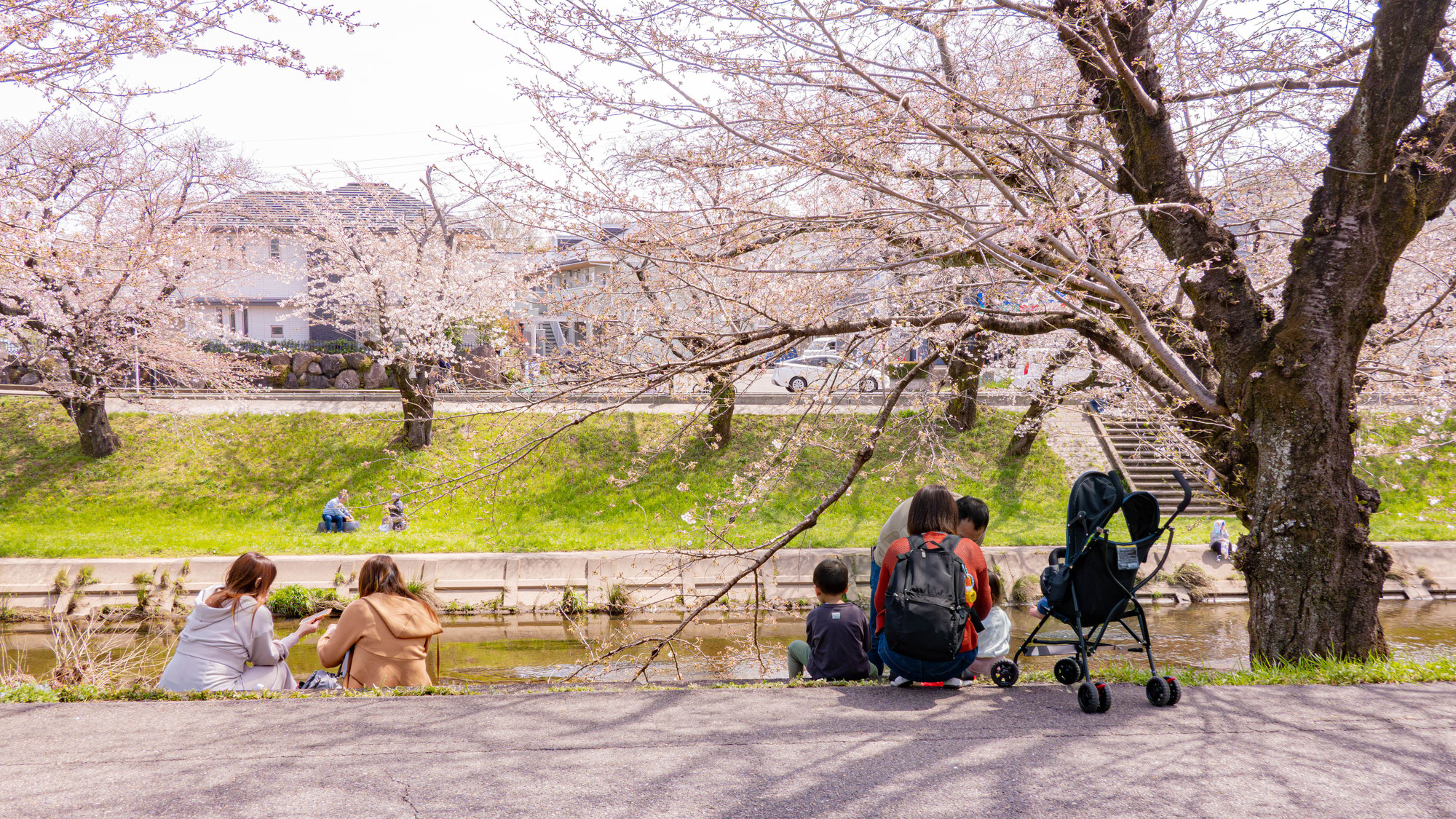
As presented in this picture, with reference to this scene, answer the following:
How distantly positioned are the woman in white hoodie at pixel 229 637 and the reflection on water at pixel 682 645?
2.92 metres

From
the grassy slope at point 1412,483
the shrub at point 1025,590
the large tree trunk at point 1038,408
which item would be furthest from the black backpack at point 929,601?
the grassy slope at point 1412,483

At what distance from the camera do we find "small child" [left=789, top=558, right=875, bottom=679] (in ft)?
14.7

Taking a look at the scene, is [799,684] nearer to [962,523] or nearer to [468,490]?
[962,523]

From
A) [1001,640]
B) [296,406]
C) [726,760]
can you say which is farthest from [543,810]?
[296,406]

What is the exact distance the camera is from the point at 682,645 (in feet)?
30.1

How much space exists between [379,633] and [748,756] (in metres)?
2.37

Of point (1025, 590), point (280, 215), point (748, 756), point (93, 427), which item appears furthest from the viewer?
point (280, 215)

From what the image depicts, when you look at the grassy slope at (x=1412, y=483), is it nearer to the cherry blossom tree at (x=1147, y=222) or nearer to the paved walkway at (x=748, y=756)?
the cherry blossom tree at (x=1147, y=222)

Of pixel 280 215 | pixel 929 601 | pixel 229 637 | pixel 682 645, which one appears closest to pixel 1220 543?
pixel 682 645

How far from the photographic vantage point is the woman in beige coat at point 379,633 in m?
4.30

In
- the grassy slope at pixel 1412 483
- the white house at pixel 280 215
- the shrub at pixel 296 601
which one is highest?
the white house at pixel 280 215

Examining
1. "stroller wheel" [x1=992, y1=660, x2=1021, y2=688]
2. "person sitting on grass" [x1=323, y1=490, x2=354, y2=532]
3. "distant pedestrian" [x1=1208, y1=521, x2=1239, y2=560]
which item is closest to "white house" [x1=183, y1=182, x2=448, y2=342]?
"person sitting on grass" [x1=323, y1=490, x2=354, y2=532]

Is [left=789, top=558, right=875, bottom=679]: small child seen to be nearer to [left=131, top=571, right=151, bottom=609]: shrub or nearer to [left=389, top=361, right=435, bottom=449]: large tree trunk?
[left=131, top=571, right=151, bottom=609]: shrub

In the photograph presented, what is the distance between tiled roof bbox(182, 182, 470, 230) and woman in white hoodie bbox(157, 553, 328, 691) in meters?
14.3
